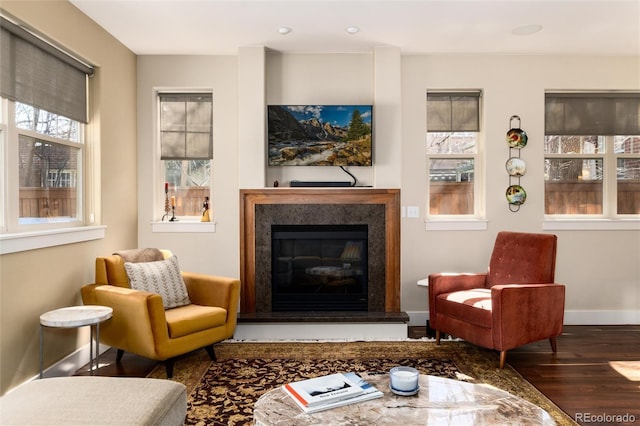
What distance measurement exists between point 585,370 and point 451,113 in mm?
2627

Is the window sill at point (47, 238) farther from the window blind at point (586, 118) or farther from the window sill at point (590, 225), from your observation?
the window blind at point (586, 118)

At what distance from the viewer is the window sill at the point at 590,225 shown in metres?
4.74

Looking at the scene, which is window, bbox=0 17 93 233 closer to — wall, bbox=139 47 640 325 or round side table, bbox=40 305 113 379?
round side table, bbox=40 305 113 379

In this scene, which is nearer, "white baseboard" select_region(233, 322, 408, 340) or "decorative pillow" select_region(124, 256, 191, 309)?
"decorative pillow" select_region(124, 256, 191, 309)

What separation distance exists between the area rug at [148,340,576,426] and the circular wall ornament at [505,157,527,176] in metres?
1.79

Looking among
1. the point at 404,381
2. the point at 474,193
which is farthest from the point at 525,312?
the point at 404,381

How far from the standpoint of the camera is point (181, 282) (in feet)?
12.4

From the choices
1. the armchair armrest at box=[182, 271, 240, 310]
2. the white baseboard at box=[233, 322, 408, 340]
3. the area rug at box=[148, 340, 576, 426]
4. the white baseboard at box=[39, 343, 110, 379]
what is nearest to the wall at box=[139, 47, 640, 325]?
the white baseboard at box=[233, 322, 408, 340]

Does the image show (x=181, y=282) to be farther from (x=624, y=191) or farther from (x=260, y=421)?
(x=624, y=191)

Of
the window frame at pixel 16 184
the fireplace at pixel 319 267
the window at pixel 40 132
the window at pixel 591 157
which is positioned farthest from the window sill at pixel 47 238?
the window at pixel 591 157

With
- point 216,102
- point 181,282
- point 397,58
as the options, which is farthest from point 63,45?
point 397,58

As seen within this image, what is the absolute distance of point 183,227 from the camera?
4.68 m

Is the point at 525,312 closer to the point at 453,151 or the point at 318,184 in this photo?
the point at 453,151

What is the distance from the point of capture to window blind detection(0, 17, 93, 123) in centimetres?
285
